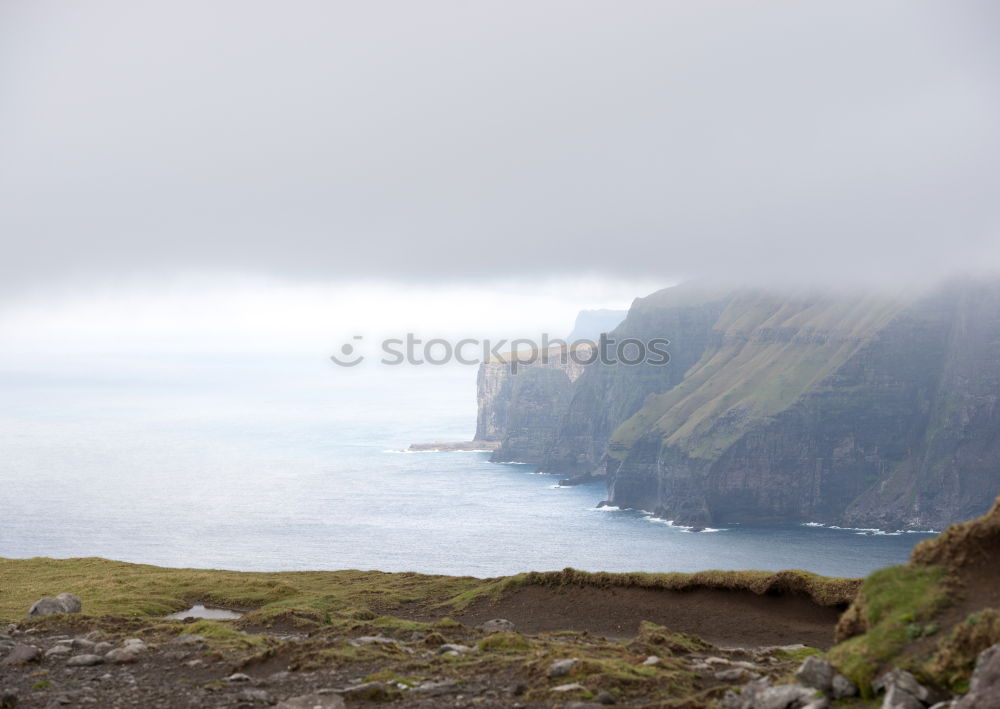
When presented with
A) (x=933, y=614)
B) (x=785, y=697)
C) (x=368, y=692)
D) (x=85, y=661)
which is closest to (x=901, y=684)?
(x=785, y=697)

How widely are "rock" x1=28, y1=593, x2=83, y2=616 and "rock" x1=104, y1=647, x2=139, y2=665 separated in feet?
45.0

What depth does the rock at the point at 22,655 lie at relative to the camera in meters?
32.6

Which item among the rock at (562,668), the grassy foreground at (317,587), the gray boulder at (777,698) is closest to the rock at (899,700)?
the gray boulder at (777,698)

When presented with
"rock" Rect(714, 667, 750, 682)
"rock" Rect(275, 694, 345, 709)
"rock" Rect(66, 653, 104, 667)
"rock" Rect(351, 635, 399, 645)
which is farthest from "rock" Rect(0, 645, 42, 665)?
"rock" Rect(714, 667, 750, 682)

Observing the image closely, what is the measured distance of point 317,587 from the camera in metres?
63.0

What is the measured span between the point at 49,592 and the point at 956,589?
2319 inches

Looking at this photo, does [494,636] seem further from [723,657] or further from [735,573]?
[735,573]

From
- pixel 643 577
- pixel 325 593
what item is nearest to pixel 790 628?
pixel 643 577

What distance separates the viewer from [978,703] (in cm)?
1733

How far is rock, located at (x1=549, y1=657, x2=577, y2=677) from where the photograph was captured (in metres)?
25.8

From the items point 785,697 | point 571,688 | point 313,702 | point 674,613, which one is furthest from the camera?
point 674,613

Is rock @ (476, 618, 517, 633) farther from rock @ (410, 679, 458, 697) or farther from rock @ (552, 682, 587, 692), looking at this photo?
rock @ (552, 682, 587, 692)

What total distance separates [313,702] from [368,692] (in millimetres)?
1561

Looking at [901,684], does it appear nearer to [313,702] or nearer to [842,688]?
[842,688]
